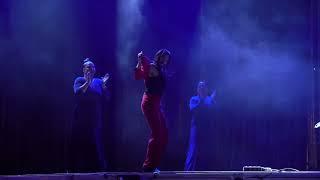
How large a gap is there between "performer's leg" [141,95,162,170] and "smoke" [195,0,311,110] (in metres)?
2.31

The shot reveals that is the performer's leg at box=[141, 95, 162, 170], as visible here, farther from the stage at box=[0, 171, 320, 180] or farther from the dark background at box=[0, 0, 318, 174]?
the dark background at box=[0, 0, 318, 174]

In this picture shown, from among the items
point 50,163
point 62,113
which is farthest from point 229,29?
point 50,163

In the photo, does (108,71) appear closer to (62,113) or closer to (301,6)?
(62,113)

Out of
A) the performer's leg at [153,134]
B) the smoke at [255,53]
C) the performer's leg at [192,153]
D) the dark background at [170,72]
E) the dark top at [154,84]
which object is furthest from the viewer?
the smoke at [255,53]

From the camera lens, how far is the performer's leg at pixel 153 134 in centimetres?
596

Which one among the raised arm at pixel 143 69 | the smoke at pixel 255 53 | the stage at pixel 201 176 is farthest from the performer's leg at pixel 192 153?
the stage at pixel 201 176

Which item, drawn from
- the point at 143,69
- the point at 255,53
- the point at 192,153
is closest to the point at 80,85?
the point at 143,69

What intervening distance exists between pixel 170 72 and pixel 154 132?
2.03 meters

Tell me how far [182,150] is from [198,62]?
147 cm

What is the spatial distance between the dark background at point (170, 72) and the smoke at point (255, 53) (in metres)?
0.02

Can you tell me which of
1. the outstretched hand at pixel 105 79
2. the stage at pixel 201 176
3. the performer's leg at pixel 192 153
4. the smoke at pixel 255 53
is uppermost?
the smoke at pixel 255 53

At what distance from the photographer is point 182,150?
26.3 ft

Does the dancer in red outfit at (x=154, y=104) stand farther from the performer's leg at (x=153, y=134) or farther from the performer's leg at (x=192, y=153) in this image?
the performer's leg at (x=192, y=153)

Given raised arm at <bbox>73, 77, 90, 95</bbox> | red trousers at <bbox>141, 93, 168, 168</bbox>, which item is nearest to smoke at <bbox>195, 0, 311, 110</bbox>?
raised arm at <bbox>73, 77, 90, 95</bbox>
